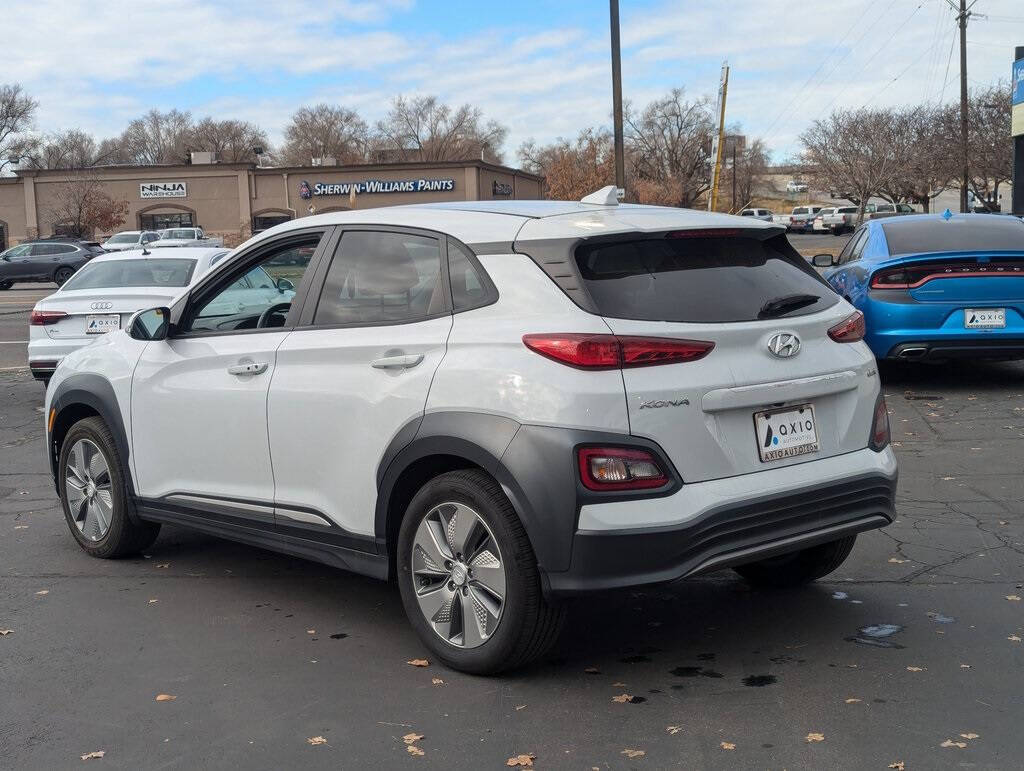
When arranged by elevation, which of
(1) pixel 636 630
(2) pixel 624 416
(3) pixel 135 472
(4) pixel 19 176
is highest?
(4) pixel 19 176

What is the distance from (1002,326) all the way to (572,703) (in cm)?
755

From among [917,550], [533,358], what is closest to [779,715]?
[533,358]

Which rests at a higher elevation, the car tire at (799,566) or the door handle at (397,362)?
the door handle at (397,362)

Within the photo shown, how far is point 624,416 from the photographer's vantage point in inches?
150

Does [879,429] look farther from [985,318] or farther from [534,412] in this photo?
[985,318]

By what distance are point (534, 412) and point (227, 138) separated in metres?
123

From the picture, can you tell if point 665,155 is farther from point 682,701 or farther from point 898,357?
point 682,701

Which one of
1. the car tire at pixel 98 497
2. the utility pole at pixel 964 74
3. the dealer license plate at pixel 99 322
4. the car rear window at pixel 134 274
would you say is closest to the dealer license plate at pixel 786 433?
the car tire at pixel 98 497

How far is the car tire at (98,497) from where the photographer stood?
5.84 meters

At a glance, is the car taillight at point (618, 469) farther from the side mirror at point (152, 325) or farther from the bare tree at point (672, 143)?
the bare tree at point (672, 143)

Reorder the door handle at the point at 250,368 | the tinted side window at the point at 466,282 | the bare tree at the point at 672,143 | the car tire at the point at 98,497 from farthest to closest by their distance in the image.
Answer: the bare tree at the point at 672,143 → the car tire at the point at 98,497 → the door handle at the point at 250,368 → the tinted side window at the point at 466,282

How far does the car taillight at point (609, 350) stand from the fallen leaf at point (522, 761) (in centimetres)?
124

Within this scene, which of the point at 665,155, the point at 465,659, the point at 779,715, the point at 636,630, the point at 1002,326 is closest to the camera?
the point at 779,715

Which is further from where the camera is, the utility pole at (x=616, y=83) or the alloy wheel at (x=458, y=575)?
the utility pole at (x=616, y=83)
